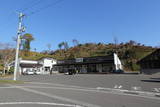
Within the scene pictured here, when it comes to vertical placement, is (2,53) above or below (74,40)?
below

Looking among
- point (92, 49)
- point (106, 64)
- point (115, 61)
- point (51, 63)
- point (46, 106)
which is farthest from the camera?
point (92, 49)

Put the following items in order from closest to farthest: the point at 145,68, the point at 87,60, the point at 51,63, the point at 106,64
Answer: the point at 145,68
the point at 106,64
the point at 87,60
the point at 51,63

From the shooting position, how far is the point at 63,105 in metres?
8.36

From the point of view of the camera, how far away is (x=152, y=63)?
135 ft

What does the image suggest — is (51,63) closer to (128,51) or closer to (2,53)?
(2,53)

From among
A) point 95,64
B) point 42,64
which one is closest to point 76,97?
point 95,64

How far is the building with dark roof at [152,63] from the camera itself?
40.2 meters

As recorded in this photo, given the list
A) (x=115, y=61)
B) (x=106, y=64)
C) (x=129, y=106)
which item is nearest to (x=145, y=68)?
(x=115, y=61)

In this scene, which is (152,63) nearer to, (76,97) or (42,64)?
(76,97)

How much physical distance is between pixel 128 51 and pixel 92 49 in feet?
142

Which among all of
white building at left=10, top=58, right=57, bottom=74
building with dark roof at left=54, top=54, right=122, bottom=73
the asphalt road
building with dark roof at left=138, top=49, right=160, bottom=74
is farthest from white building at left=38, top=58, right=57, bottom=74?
the asphalt road

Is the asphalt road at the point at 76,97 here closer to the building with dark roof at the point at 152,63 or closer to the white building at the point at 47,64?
the building with dark roof at the point at 152,63

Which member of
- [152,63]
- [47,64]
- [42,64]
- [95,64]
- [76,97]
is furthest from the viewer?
[47,64]

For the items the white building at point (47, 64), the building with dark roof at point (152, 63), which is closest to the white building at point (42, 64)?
the white building at point (47, 64)
